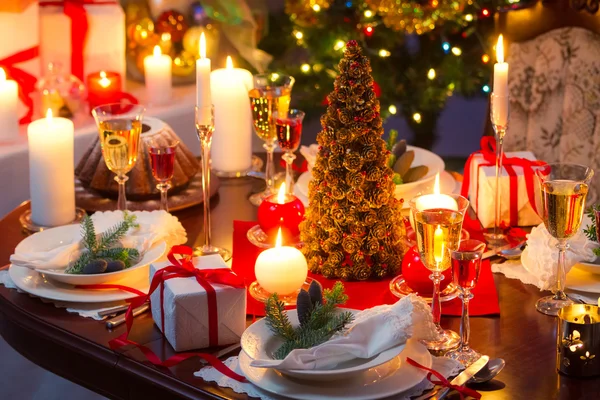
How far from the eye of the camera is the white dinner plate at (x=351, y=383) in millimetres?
1261

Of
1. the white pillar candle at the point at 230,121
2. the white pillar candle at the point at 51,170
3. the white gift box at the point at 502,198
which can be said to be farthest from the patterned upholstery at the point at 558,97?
the white pillar candle at the point at 51,170

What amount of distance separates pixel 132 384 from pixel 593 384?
68cm

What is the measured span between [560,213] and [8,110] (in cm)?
186

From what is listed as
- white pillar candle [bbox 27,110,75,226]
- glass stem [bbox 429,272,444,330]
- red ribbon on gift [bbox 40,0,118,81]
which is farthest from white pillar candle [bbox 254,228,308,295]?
red ribbon on gift [bbox 40,0,118,81]

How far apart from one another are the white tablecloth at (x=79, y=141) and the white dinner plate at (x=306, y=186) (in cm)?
106

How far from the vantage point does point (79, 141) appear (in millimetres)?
3008

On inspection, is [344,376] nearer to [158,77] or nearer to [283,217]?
[283,217]

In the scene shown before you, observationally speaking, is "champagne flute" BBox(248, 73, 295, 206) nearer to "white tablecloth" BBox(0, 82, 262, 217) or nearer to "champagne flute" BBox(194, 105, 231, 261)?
"champagne flute" BBox(194, 105, 231, 261)

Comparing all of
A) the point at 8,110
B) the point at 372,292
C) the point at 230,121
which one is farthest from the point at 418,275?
the point at 8,110

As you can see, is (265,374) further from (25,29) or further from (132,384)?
(25,29)

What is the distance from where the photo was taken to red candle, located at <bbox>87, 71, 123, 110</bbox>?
3.24m

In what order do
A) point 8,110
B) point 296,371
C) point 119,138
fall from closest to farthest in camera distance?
point 296,371, point 119,138, point 8,110

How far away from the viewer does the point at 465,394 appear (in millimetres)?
1297

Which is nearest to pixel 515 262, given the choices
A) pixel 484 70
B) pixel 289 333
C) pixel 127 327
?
pixel 289 333
